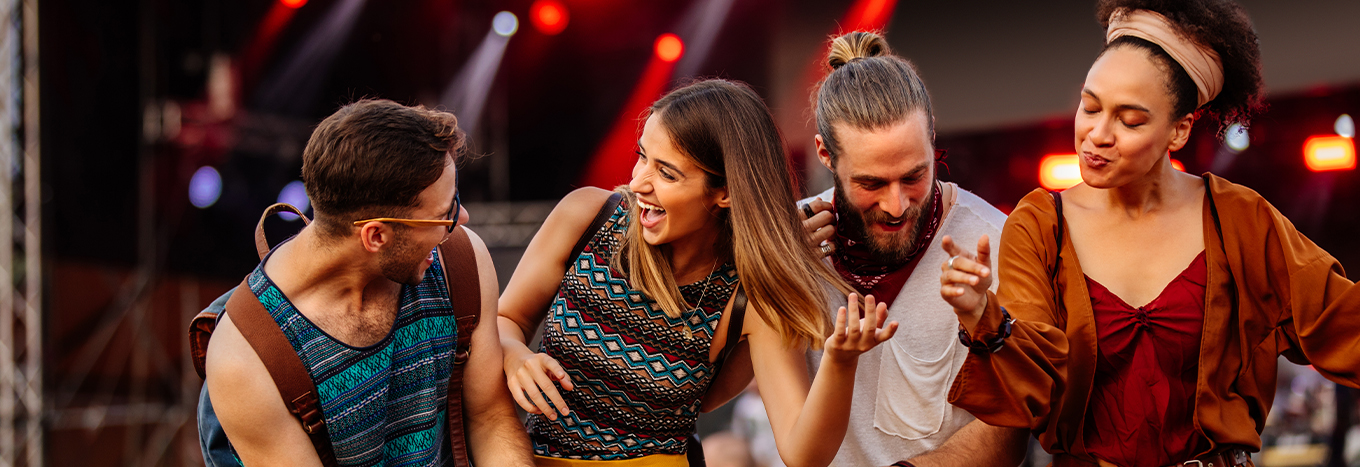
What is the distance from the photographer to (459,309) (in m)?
2.29

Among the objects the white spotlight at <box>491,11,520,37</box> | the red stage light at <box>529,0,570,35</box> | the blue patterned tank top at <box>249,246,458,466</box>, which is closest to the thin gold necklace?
the blue patterned tank top at <box>249,246,458,466</box>

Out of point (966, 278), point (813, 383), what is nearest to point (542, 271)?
point (813, 383)

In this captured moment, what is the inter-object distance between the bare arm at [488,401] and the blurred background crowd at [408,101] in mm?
2868

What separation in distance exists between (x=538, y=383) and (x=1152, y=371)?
1308mm

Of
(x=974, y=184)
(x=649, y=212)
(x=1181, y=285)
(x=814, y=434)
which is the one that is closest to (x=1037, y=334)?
(x=1181, y=285)

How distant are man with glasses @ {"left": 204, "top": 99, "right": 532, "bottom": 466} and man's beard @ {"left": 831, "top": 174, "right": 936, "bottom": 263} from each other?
3.15 ft

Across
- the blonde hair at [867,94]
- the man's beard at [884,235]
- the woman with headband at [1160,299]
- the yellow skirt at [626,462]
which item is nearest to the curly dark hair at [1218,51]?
the woman with headband at [1160,299]

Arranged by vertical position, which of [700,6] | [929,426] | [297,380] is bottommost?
[929,426]

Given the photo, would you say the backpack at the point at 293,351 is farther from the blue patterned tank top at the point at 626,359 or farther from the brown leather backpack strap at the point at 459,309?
the blue patterned tank top at the point at 626,359

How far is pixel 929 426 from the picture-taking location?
2.44 meters

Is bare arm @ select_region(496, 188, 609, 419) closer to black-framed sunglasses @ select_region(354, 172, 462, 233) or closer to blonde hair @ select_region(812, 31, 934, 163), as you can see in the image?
black-framed sunglasses @ select_region(354, 172, 462, 233)

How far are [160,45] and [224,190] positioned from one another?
1.34m

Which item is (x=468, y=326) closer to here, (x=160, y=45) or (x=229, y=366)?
(x=229, y=366)

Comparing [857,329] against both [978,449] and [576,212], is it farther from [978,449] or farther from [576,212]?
[576,212]
